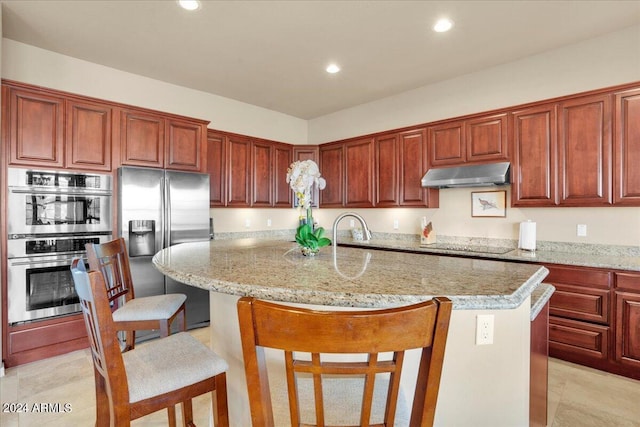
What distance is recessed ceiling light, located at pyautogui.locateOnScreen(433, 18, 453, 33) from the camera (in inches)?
104

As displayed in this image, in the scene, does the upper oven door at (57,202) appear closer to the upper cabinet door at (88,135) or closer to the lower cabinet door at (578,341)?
the upper cabinet door at (88,135)

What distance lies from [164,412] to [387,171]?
3479mm

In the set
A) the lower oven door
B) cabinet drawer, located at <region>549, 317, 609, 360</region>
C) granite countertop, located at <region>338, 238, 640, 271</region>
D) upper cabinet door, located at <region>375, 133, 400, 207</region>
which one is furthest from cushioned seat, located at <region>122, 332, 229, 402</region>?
upper cabinet door, located at <region>375, 133, 400, 207</region>

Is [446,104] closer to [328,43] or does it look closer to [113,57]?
[328,43]

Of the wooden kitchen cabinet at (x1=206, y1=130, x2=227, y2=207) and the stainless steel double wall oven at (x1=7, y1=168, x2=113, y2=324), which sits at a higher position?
the wooden kitchen cabinet at (x1=206, y1=130, x2=227, y2=207)

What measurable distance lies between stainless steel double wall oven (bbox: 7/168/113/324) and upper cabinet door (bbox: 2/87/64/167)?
0.14 meters

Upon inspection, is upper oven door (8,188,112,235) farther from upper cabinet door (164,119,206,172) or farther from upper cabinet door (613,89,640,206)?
upper cabinet door (613,89,640,206)

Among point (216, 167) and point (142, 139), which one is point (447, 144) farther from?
point (142, 139)

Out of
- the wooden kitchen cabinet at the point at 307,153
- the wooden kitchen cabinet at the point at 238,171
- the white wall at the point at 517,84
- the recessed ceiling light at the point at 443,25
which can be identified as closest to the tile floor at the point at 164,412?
the wooden kitchen cabinet at the point at 238,171

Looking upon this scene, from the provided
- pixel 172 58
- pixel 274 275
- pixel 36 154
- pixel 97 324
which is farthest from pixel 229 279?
pixel 172 58

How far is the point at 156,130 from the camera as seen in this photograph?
3.44m

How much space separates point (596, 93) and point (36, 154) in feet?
16.5

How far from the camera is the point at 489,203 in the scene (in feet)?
11.9

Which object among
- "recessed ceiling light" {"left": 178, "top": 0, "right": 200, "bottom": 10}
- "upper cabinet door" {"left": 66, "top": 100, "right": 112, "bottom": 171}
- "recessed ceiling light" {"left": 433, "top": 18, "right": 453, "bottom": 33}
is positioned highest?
"recessed ceiling light" {"left": 433, "top": 18, "right": 453, "bottom": 33}
